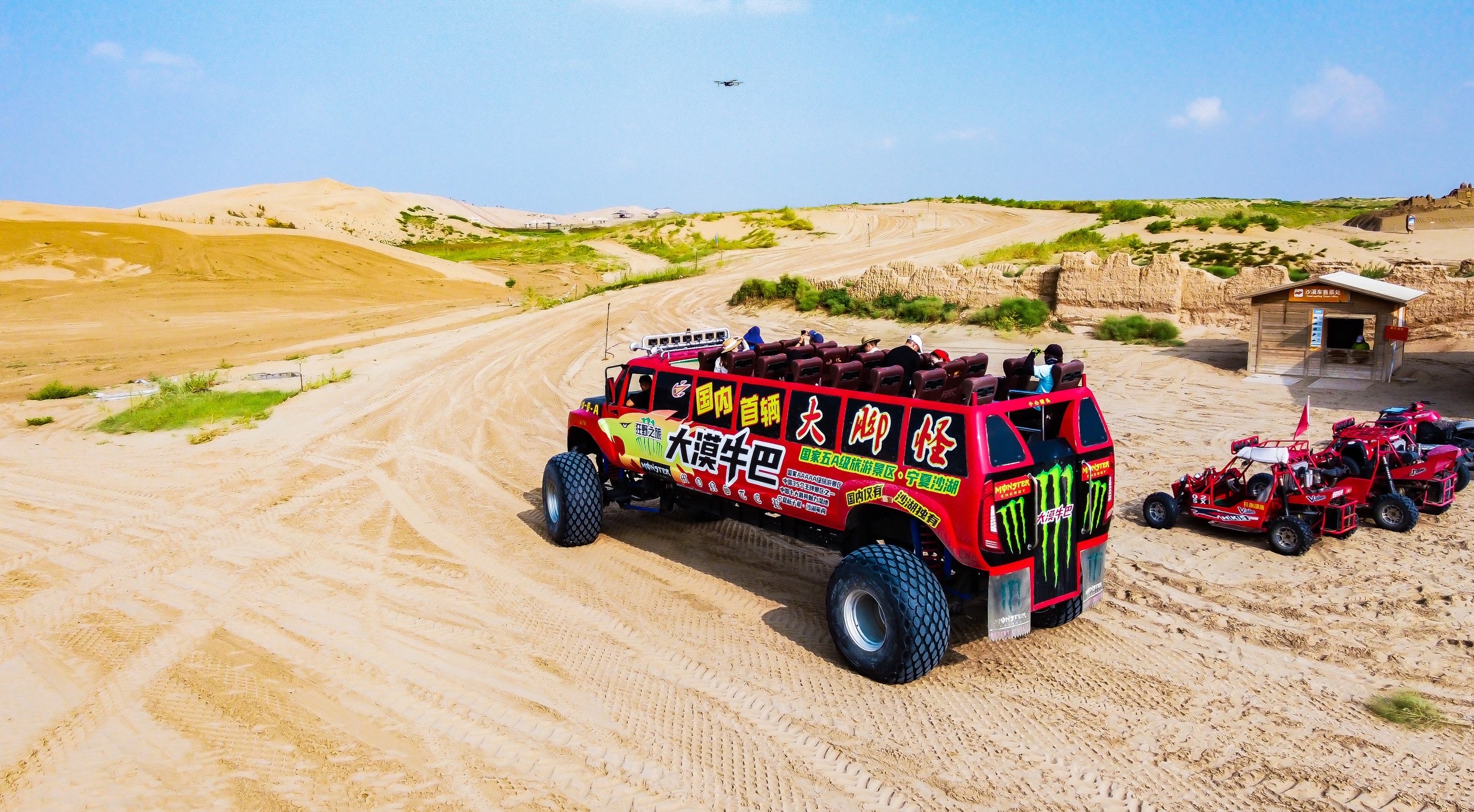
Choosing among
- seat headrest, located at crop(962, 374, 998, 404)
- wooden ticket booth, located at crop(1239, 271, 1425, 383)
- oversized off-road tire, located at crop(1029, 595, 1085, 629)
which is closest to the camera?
seat headrest, located at crop(962, 374, 998, 404)

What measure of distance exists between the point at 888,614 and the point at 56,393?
22.9m

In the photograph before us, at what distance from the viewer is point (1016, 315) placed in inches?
952

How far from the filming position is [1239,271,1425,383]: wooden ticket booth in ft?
58.2

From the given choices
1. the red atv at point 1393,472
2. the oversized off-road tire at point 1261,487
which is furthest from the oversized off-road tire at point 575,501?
the red atv at point 1393,472

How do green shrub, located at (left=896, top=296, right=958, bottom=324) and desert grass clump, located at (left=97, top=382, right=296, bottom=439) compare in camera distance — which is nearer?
desert grass clump, located at (left=97, top=382, right=296, bottom=439)

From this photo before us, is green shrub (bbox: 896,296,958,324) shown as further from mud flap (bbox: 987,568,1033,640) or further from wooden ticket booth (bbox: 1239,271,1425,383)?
mud flap (bbox: 987,568,1033,640)

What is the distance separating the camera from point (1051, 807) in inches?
221

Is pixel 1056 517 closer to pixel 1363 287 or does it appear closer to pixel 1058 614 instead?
pixel 1058 614

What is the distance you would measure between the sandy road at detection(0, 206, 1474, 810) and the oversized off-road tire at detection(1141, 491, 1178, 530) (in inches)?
11.9

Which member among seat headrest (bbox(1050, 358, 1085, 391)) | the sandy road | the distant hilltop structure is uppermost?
the distant hilltop structure

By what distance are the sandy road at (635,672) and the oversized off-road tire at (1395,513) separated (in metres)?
0.18

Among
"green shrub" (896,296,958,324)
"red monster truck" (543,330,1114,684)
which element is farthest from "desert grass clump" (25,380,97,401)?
"green shrub" (896,296,958,324)

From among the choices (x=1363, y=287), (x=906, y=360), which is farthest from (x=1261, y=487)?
(x=1363, y=287)

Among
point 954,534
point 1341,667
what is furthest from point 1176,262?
point 954,534
